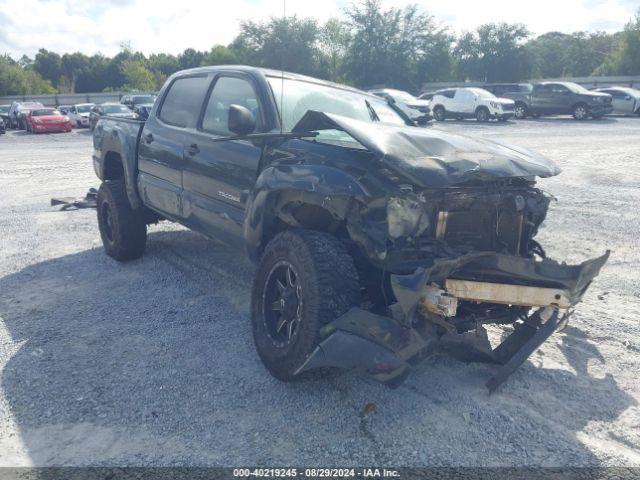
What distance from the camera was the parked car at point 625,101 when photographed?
85.8 ft

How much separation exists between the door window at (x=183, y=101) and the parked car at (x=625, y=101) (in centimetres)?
2574

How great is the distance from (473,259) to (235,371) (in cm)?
166

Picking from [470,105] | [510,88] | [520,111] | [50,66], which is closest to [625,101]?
[520,111]

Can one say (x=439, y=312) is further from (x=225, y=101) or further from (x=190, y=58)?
(x=190, y=58)

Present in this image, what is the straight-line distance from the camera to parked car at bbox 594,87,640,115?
2616 cm

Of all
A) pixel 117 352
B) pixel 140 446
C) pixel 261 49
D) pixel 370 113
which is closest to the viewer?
A: pixel 140 446

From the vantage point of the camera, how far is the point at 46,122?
88.1 ft

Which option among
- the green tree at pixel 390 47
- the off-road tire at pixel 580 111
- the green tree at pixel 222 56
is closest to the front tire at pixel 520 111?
the off-road tire at pixel 580 111

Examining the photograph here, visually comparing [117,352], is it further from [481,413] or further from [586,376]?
[586,376]

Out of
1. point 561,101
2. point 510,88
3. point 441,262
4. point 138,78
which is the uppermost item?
point 138,78

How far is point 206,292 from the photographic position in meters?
5.09

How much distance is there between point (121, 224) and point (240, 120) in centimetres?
264

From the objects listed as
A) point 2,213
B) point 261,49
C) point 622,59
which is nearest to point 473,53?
point 622,59

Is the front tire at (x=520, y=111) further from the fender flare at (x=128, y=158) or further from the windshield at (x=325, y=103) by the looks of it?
the fender flare at (x=128, y=158)
